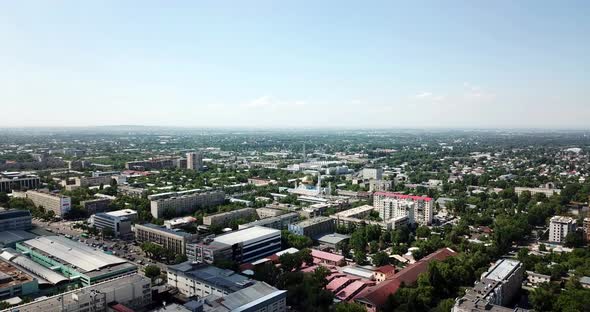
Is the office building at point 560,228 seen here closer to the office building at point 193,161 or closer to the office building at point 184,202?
the office building at point 184,202

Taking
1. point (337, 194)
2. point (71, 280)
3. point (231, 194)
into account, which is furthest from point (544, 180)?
point (71, 280)

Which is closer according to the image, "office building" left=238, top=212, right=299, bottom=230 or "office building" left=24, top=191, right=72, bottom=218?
"office building" left=238, top=212, right=299, bottom=230

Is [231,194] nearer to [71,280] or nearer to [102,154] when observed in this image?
[71,280]

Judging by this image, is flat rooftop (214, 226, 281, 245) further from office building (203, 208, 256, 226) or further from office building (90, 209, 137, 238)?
office building (90, 209, 137, 238)

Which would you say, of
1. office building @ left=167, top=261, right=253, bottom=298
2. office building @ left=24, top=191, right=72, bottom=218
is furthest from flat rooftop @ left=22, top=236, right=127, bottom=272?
office building @ left=24, top=191, right=72, bottom=218

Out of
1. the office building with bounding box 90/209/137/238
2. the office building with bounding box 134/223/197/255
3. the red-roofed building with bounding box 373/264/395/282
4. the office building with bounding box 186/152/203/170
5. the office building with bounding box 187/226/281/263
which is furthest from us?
the office building with bounding box 186/152/203/170

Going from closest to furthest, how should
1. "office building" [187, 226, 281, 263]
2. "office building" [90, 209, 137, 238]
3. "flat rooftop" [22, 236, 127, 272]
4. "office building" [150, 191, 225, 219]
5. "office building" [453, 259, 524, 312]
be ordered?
"office building" [453, 259, 524, 312], "flat rooftop" [22, 236, 127, 272], "office building" [187, 226, 281, 263], "office building" [90, 209, 137, 238], "office building" [150, 191, 225, 219]
